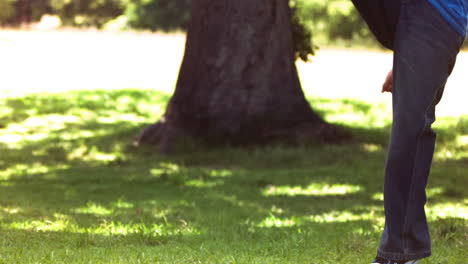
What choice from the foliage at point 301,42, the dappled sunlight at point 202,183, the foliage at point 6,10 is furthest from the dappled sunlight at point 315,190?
the foliage at point 6,10

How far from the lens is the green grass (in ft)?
16.6

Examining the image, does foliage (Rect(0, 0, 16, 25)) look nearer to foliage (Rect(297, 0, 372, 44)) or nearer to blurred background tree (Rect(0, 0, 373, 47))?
blurred background tree (Rect(0, 0, 373, 47))

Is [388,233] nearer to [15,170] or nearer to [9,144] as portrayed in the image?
[15,170]

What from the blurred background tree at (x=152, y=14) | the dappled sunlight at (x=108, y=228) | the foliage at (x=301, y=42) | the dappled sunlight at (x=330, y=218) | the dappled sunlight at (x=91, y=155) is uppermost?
the foliage at (x=301, y=42)

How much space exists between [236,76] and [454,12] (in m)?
7.41

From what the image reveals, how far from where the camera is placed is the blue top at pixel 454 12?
3590mm

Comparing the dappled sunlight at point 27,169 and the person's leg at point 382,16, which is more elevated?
the person's leg at point 382,16

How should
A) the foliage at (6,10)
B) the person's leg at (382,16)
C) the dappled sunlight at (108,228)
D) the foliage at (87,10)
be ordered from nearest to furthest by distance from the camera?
1. the person's leg at (382,16)
2. the dappled sunlight at (108,228)
3. the foliage at (6,10)
4. the foliage at (87,10)

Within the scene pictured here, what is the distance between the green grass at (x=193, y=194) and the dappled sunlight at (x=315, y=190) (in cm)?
1

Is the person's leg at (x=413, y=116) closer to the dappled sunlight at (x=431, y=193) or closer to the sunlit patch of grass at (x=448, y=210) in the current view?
the sunlit patch of grass at (x=448, y=210)

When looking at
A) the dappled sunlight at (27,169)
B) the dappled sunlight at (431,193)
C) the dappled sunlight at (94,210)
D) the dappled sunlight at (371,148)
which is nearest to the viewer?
the dappled sunlight at (94,210)

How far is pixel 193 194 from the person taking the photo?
8.48 metres

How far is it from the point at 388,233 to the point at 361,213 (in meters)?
3.74

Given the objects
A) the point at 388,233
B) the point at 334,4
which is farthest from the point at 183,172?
the point at 334,4
